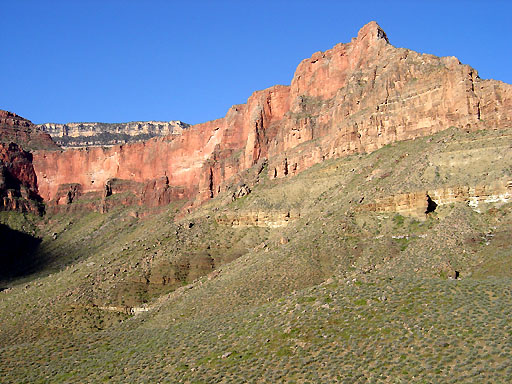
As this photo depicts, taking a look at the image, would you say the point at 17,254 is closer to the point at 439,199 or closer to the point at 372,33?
the point at 372,33

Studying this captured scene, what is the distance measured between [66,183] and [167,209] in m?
38.6

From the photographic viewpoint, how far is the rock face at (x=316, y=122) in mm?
59219

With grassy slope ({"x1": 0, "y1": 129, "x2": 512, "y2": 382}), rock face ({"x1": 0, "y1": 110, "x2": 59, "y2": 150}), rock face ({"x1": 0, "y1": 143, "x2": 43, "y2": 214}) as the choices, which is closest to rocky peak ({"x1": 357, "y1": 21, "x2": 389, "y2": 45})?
grassy slope ({"x1": 0, "y1": 129, "x2": 512, "y2": 382})

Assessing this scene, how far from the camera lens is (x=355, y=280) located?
33.4 m

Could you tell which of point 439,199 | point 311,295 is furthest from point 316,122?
point 311,295

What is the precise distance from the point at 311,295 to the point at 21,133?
457 ft

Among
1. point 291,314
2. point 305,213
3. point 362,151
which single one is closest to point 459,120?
point 362,151

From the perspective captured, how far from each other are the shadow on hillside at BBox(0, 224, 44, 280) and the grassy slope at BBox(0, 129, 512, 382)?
27.0 m

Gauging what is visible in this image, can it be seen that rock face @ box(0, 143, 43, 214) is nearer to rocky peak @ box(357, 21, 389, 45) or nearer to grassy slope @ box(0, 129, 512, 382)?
grassy slope @ box(0, 129, 512, 382)

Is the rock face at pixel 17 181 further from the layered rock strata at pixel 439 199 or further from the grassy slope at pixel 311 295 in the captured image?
the layered rock strata at pixel 439 199

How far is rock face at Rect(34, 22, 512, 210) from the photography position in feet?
194

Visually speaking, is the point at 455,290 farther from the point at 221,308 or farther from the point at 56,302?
the point at 56,302

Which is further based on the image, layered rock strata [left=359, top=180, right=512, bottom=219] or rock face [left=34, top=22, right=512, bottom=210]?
rock face [left=34, top=22, right=512, bottom=210]

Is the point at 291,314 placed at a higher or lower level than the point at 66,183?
lower
